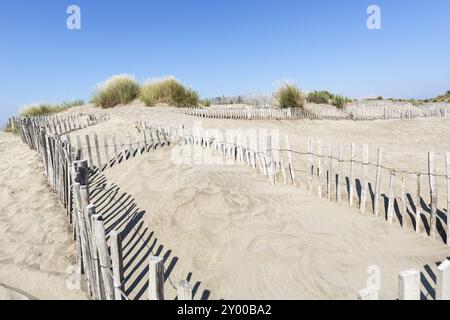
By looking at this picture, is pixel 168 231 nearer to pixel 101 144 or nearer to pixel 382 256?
pixel 382 256

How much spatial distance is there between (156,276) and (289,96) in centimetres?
1439

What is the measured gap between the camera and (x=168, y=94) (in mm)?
16422

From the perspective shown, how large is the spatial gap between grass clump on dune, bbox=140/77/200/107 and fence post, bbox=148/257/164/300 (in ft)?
45.6

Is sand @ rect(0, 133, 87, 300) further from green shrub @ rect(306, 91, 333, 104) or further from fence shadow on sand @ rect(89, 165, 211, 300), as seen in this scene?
green shrub @ rect(306, 91, 333, 104)

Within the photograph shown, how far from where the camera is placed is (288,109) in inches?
583

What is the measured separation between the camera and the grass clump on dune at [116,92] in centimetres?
1669

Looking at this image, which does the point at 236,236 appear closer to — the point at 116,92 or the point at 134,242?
the point at 134,242

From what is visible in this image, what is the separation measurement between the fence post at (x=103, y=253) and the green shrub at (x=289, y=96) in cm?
1379

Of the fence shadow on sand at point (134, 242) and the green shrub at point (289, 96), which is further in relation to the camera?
the green shrub at point (289, 96)

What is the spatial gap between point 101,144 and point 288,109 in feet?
28.2

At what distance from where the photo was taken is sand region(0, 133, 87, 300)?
10.7 feet

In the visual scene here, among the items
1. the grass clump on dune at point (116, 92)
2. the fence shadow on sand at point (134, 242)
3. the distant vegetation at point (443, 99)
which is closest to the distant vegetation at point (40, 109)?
the grass clump on dune at point (116, 92)

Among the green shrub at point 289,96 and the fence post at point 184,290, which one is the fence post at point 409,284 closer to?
the fence post at point 184,290
